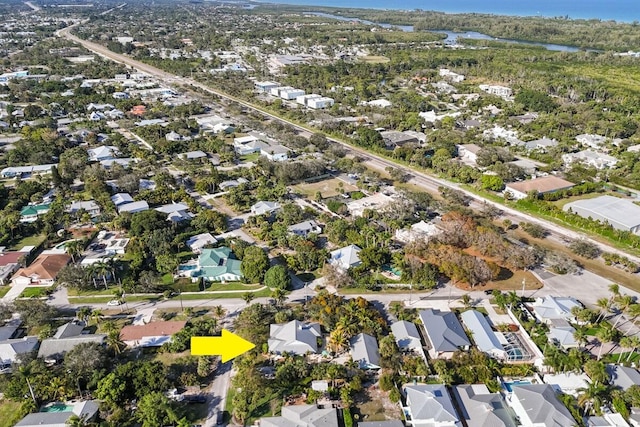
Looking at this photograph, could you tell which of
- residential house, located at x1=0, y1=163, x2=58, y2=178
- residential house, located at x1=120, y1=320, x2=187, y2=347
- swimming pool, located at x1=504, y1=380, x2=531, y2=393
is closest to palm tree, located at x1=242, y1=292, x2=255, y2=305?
residential house, located at x1=120, y1=320, x2=187, y2=347

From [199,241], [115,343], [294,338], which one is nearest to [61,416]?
[115,343]

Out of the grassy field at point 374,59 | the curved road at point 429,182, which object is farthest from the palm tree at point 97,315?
the grassy field at point 374,59

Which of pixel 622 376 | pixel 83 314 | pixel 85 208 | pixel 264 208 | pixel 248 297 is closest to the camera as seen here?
pixel 622 376

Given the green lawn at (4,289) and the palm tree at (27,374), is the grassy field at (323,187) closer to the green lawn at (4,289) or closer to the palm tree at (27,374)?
the green lawn at (4,289)

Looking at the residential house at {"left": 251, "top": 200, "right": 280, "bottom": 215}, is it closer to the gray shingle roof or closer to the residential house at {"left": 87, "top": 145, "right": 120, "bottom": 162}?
the gray shingle roof

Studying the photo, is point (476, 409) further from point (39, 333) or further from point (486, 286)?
point (39, 333)

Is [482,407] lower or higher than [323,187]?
lower

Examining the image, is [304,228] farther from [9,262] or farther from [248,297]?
[9,262]
